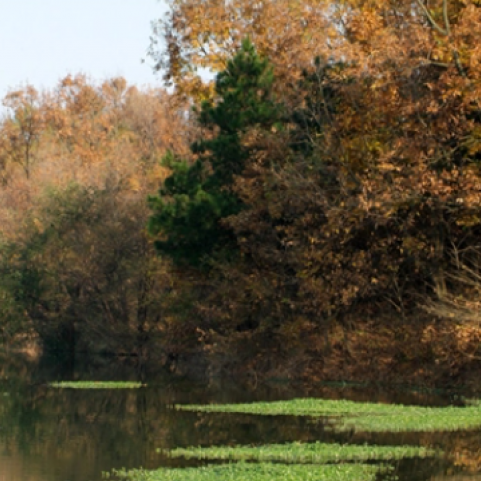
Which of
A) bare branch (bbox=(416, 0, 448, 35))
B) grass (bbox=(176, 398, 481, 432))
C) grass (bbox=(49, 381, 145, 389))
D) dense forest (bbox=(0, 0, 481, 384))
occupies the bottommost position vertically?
grass (bbox=(176, 398, 481, 432))

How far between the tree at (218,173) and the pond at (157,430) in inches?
213

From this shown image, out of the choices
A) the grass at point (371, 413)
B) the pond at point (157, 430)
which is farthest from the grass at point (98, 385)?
the grass at point (371, 413)

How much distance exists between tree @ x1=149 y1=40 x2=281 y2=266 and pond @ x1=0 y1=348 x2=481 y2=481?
540 cm

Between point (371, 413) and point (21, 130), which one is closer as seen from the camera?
point (371, 413)

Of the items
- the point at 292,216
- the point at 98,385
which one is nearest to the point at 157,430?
the point at 98,385

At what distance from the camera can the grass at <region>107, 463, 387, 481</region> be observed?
61.9 feet

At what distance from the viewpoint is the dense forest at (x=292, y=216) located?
3441 cm

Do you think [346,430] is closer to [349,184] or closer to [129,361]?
[349,184]

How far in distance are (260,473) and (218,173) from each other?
80.3ft

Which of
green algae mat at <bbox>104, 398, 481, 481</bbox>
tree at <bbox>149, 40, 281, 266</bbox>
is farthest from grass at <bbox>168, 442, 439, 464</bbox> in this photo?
tree at <bbox>149, 40, 281, 266</bbox>

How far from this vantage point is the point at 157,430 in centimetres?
2727

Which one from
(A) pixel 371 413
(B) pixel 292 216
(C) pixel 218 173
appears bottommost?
(A) pixel 371 413

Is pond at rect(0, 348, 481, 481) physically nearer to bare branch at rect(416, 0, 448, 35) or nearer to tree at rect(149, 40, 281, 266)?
tree at rect(149, 40, 281, 266)

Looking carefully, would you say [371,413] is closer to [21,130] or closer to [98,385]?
[98,385]
